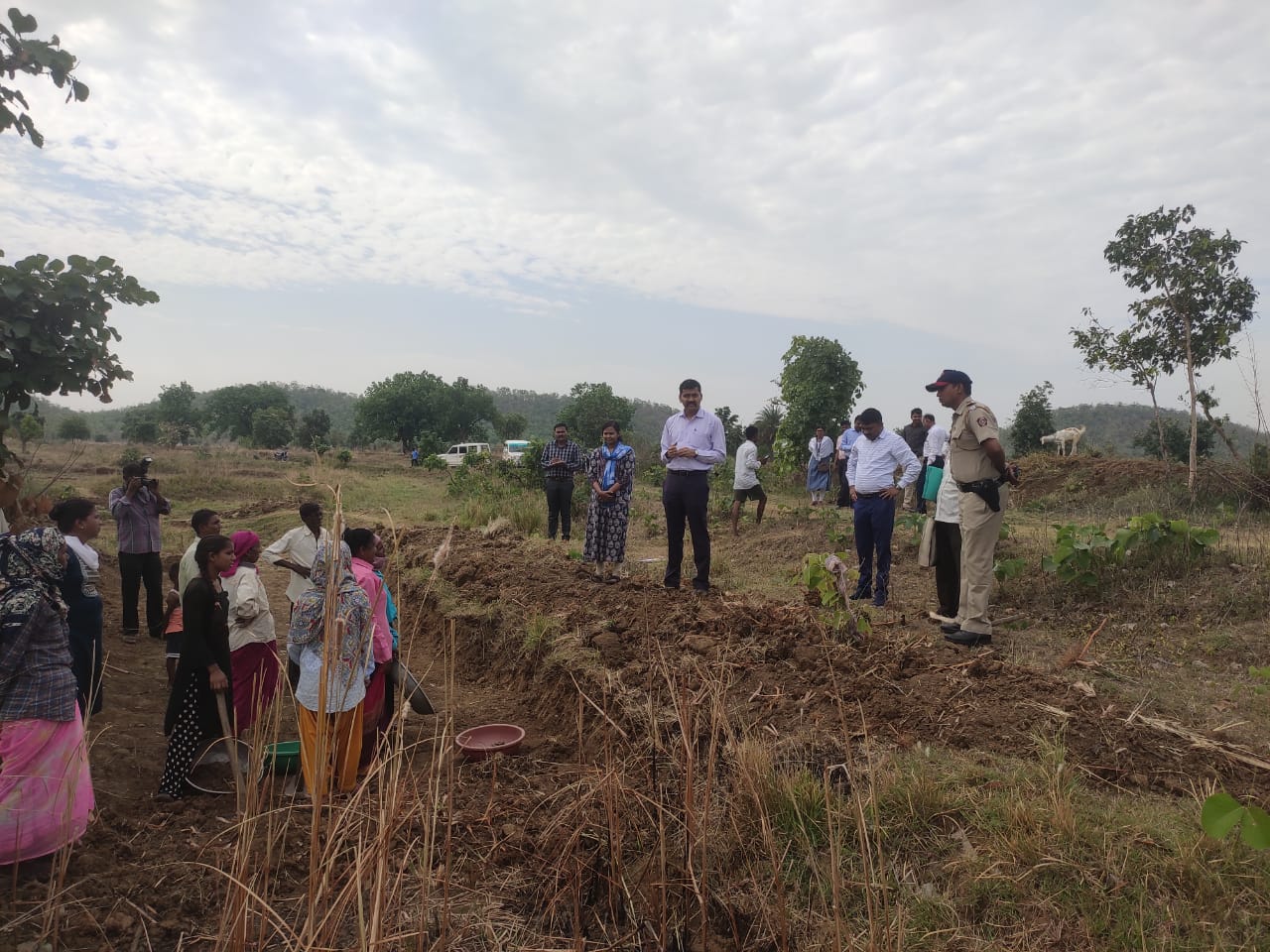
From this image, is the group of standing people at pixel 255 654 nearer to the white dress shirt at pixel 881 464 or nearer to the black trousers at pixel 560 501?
the white dress shirt at pixel 881 464

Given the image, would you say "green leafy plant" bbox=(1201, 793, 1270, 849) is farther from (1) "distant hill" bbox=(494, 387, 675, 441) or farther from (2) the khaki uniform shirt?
(1) "distant hill" bbox=(494, 387, 675, 441)

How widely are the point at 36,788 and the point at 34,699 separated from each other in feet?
1.18

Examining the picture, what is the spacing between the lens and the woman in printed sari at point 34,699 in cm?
298

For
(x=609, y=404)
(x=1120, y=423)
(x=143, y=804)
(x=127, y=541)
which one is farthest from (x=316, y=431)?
(x=1120, y=423)

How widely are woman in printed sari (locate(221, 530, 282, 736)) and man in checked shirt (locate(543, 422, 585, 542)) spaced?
540 centimetres

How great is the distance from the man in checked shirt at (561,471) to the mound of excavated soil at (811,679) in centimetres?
344

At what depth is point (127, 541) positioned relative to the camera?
6.38 m


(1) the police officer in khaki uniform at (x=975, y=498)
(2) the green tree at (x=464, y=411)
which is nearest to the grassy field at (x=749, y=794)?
(1) the police officer in khaki uniform at (x=975, y=498)

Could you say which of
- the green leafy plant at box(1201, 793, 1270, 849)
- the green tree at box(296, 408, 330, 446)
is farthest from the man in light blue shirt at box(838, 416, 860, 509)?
the green tree at box(296, 408, 330, 446)

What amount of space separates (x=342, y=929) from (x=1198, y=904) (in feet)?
8.43

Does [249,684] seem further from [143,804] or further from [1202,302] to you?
[1202,302]

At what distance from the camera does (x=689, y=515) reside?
621 cm

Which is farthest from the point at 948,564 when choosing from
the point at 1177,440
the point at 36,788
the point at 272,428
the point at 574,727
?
the point at 272,428

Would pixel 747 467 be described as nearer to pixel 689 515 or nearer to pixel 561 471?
pixel 561 471
